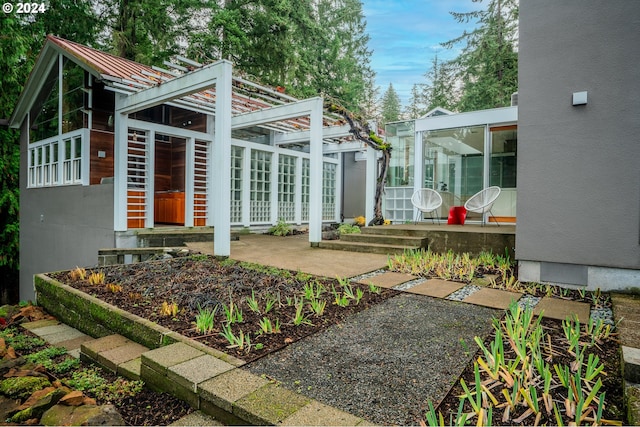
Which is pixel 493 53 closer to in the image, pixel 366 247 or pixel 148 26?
pixel 148 26

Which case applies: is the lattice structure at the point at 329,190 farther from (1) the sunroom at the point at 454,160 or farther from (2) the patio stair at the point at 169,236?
(2) the patio stair at the point at 169,236

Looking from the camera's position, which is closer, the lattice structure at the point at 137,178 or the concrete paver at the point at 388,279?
the concrete paver at the point at 388,279

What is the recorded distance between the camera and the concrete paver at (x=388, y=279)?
3.95 metres

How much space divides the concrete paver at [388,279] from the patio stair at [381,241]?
1.32 m

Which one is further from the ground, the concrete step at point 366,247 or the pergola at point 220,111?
the pergola at point 220,111

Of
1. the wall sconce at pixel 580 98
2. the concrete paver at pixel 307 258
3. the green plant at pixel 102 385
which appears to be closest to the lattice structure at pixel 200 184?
the concrete paver at pixel 307 258

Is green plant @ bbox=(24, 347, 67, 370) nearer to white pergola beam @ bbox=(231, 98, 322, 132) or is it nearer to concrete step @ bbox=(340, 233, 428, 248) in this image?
concrete step @ bbox=(340, 233, 428, 248)

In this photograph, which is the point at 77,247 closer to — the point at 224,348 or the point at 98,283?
the point at 98,283

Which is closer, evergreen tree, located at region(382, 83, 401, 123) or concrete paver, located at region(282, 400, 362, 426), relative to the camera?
concrete paver, located at region(282, 400, 362, 426)

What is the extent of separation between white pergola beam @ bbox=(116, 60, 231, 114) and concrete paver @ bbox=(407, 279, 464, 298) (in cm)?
399

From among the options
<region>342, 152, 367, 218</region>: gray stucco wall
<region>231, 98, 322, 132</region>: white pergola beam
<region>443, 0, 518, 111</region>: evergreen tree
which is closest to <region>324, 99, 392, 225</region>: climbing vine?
<region>231, 98, 322, 132</region>: white pergola beam

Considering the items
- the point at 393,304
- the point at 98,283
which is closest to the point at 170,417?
the point at 393,304

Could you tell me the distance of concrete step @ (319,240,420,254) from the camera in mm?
5848

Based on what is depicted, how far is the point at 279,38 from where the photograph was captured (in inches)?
472
